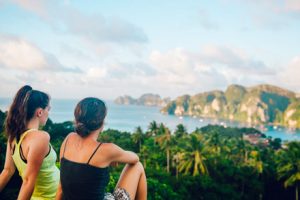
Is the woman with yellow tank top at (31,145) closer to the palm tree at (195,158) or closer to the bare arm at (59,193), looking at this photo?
the bare arm at (59,193)

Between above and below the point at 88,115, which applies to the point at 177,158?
below

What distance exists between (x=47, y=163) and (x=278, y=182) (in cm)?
3643

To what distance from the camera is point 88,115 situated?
100.0 inches

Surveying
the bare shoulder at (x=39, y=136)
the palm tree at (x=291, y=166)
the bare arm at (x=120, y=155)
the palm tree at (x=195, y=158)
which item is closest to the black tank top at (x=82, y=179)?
the bare arm at (x=120, y=155)

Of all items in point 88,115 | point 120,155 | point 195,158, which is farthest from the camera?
point 195,158

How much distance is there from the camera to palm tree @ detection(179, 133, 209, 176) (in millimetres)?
30000

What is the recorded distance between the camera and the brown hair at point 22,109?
2713mm

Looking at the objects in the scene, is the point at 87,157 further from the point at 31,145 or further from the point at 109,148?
the point at 31,145

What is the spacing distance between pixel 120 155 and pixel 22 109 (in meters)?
0.84

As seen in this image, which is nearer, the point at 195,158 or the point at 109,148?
the point at 109,148

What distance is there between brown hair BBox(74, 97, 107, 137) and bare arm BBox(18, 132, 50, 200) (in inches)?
10.9

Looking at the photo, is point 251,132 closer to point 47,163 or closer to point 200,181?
point 200,181

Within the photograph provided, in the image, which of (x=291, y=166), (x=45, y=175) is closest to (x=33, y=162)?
(x=45, y=175)

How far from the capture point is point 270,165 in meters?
36.7
